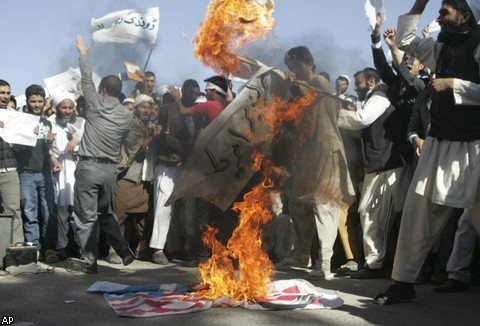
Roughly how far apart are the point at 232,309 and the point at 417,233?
162 centimetres

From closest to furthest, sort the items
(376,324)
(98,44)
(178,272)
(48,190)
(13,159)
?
1. (376,324)
2. (178,272)
3. (13,159)
4. (48,190)
5. (98,44)

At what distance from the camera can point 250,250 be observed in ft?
16.5

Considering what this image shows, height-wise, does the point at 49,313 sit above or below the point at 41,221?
below

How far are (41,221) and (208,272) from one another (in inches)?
173

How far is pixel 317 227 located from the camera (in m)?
6.73

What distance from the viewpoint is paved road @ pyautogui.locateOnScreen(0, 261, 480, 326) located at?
174 inches

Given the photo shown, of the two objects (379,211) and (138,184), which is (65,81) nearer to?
(138,184)

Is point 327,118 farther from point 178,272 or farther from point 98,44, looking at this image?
point 98,44

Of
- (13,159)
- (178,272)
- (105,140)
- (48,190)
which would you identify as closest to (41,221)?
(48,190)

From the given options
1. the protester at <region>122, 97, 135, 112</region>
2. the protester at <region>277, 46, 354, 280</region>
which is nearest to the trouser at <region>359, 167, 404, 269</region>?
the protester at <region>277, 46, 354, 280</region>

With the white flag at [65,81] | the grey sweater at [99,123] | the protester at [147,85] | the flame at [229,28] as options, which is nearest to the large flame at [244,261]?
the flame at [229,28]

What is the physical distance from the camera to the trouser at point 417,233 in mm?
4922

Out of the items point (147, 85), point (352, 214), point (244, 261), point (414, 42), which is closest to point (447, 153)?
point (414, 42)

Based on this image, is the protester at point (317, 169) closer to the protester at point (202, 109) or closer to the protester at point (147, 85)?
the protester at point (202, 109)
